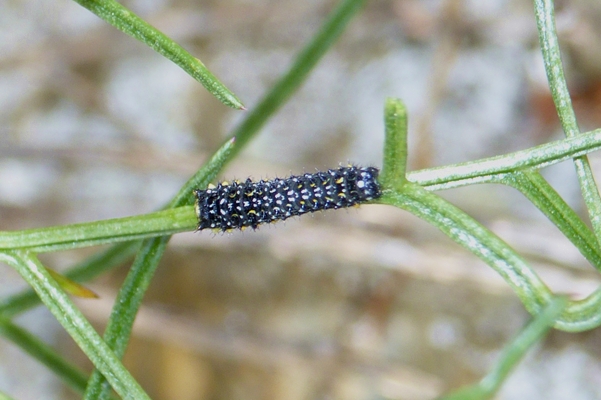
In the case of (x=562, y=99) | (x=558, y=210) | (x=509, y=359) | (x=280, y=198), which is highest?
(x=280, y=198)

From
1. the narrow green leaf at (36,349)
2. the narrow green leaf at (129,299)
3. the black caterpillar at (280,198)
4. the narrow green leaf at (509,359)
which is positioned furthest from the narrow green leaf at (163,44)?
the narrow green leaf at (36,349)

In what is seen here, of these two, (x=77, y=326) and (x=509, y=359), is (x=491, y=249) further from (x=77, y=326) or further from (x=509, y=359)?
(x=77, y=326)

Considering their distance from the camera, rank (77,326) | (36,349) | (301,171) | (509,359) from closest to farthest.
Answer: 1. (509,359)
2. (77,326)
3. (36,349)
4. (301,171)

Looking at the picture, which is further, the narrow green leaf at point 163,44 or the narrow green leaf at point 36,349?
the narrow green leaf at point 36,349

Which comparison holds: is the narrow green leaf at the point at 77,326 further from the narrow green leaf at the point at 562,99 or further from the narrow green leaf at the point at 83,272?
the narrow green leaf at the point at 562,99

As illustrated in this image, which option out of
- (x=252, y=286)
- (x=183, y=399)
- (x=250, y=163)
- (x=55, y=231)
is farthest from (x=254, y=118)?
(x=183, y=399)

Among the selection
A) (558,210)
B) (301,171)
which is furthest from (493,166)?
(301,171)
